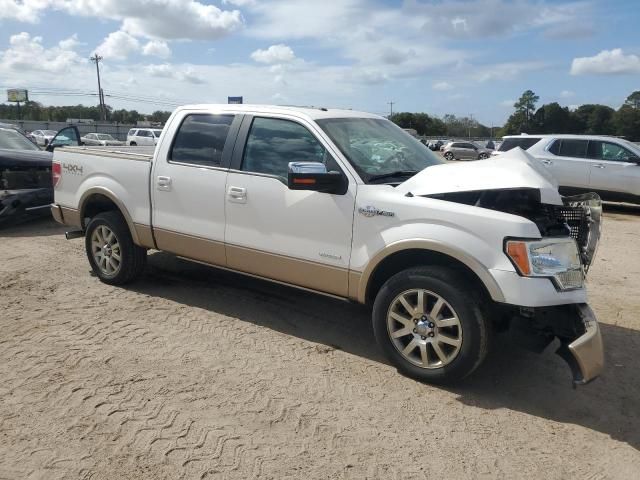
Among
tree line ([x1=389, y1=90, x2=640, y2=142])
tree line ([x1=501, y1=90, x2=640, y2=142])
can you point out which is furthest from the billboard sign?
tree line ([x1=501, y1=90, x2=640, y2=142])

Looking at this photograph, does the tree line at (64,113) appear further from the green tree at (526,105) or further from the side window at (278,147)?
the side window at (278,147)

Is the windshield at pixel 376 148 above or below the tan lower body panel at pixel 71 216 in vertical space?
above

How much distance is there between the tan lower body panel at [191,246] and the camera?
16.2 feet

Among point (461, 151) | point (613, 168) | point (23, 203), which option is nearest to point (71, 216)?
point (23, 203)

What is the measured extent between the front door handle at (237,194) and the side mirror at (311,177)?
0.75m

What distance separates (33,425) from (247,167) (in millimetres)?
2514

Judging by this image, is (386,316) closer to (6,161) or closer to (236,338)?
(236,338)

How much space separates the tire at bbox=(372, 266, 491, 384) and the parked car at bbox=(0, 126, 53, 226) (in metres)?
7.08

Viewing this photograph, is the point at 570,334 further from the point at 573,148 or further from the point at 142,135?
the point at 142,135

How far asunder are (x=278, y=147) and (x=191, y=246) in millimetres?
1308

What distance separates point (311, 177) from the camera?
12.9 feet

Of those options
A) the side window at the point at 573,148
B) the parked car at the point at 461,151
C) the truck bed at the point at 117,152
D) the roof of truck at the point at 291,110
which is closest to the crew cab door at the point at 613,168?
the side window at the point at 573,148

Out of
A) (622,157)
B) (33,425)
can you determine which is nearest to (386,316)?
(33,425)

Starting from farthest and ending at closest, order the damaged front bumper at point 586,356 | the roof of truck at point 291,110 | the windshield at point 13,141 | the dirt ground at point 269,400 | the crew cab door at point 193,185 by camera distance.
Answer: the windshield at point 13,141, the crew cab door at point 193,185, the roof of truck at point 291,110, the damaged front bumper at point 586,356, the dirt ground at point 269,400
